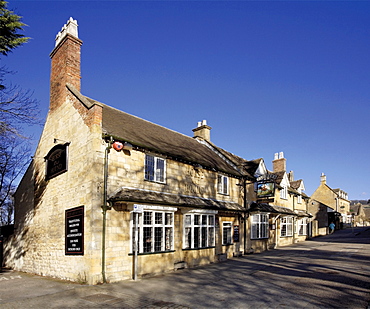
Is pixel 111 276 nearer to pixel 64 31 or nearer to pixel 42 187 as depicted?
pixel 42 187

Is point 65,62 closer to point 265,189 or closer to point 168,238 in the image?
point 168,238

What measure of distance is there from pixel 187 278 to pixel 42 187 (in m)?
10.1

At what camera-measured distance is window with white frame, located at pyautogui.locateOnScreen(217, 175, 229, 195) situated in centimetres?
2044

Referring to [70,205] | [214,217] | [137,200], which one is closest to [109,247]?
[137,200]

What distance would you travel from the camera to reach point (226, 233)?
20.2 m

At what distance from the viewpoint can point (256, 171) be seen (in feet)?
81.7

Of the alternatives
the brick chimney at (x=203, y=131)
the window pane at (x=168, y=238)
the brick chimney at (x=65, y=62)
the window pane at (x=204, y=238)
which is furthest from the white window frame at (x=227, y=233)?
the brick chimney at (x=65, y=62)

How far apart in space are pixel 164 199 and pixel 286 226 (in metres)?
19.6

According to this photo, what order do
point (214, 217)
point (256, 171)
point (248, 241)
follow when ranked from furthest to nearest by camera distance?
1. point (256, 171)
2. point (248, 241)
3. point (214, 217)

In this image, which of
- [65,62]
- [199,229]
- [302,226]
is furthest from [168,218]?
[302,226]

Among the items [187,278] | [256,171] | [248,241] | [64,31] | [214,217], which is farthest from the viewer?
[256,171]

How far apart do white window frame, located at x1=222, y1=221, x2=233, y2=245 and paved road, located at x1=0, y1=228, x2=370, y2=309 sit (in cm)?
500

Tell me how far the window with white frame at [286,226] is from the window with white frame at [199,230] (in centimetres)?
1297

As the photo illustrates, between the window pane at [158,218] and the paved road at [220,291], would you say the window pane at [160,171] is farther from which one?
the paved road at [220,291]
